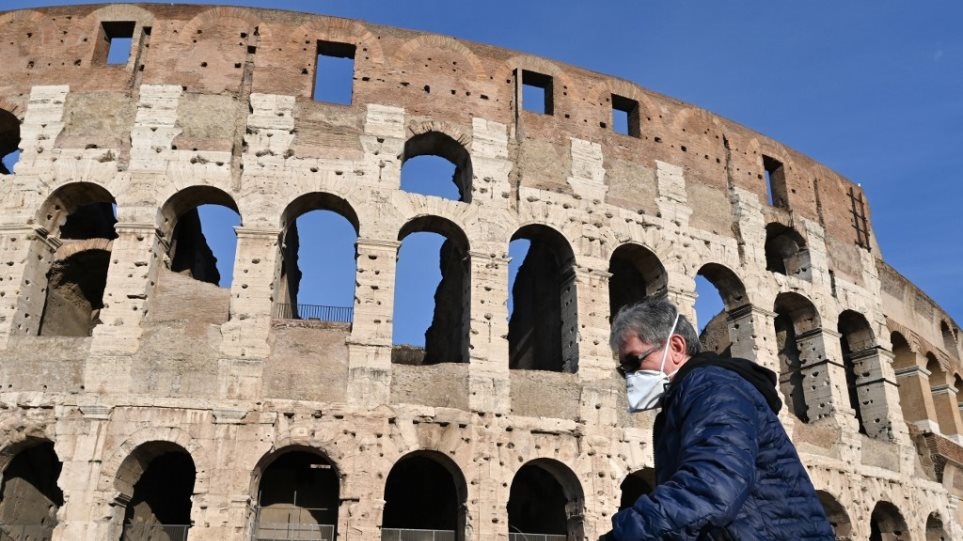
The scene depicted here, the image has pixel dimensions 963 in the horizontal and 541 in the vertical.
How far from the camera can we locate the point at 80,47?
13.7 meters

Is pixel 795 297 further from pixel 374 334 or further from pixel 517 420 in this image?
pixel 374 334

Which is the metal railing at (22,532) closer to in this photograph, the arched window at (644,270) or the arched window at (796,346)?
the arched window at (644,270)

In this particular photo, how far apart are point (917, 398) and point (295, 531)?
1408 cm

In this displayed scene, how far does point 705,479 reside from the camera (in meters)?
2.17

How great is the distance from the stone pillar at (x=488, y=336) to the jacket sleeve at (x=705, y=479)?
9.94 meters

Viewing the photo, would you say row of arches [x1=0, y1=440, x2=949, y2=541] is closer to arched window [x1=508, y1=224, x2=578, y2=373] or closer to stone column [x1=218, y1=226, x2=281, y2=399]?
stone column [x1=218, y1=226, x2=281, y2=399]

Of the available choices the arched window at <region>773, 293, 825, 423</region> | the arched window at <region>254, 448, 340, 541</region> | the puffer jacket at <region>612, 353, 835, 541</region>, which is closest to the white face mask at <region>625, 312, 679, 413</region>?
the puffer jacket at <region>612, 353, 835, 541</region>

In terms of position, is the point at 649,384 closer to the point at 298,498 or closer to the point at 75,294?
the point at 298,498

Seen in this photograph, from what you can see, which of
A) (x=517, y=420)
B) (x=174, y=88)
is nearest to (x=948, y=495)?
(x=517, y=420)

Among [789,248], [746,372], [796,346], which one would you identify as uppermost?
A: [789,248]

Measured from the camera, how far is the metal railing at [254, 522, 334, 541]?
1188cm

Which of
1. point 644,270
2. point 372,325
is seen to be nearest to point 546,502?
point 644,270

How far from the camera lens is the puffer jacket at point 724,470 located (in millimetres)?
2158

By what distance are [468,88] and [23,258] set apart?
24.4 ft
